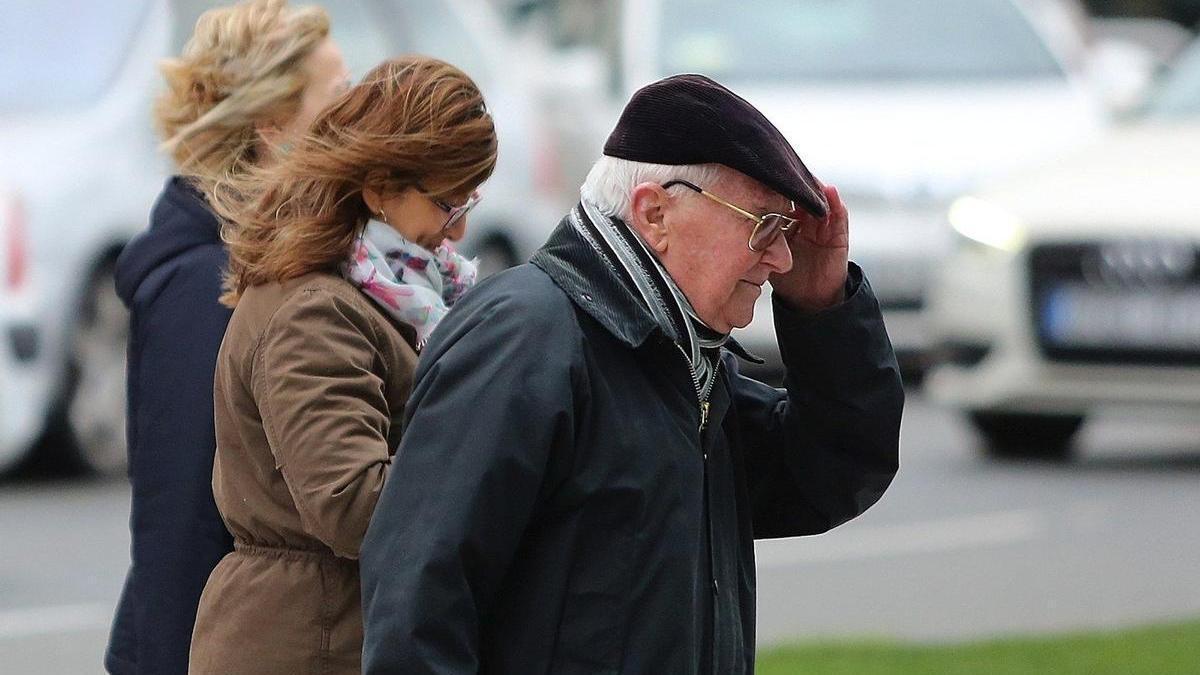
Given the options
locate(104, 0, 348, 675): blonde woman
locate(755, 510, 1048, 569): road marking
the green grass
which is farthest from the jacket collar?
locate(755, 510, 1048, 569): road marking

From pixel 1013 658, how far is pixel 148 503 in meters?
3.22

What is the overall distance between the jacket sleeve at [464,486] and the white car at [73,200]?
5.99m

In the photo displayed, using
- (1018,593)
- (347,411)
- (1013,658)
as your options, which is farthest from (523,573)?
(1018,593)

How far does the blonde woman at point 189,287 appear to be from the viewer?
3365 millimetres

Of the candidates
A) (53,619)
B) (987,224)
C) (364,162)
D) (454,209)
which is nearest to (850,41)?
(987,224)

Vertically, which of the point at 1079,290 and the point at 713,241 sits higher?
the point at 713,241

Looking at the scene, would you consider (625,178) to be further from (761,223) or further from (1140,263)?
(1140,263)

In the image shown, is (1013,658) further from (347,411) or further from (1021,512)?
(347,411)

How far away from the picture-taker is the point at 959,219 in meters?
9.69

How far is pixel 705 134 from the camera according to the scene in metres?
2.77

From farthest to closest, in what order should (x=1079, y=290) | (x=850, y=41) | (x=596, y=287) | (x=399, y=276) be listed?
(x=850, y=41) → (x=1079, y=290) → (x=399, y=276) → (x=596, y=287)

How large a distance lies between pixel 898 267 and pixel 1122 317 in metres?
2.67

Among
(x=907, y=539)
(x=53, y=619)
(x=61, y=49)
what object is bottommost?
(x=907, y=539)

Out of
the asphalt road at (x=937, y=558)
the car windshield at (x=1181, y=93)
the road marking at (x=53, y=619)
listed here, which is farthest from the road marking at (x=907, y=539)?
the car windshield at (x=1181, y=93)
